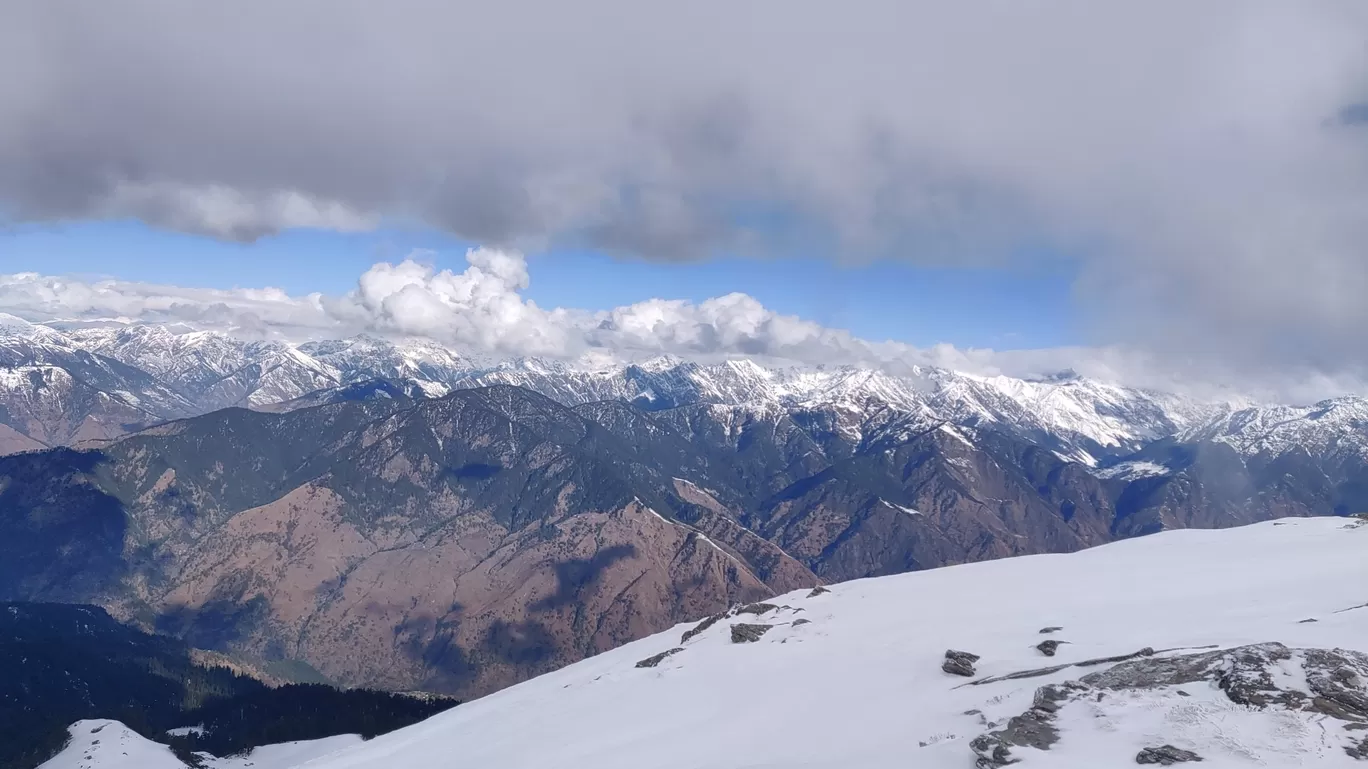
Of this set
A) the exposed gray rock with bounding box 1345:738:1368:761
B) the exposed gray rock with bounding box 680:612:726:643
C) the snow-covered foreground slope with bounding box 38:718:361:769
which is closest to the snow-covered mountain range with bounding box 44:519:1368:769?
the exposed gray rock with bounding box 1345:738:1368:761

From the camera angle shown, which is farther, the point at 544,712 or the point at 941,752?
the point at 544,712

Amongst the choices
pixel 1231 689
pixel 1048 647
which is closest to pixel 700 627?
pixel 1048 647

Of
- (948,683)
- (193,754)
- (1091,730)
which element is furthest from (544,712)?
(193,754)

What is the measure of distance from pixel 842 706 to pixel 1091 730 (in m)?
16.9

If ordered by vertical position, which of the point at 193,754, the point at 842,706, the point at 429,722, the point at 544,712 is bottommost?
the point at 193,754

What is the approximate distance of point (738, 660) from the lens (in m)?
65.5

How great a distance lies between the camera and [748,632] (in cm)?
7338

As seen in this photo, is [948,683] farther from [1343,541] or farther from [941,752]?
[1343,541]

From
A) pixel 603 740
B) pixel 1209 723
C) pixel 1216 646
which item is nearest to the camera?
pixel 1209 723

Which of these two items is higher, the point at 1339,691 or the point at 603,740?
the point at 1339,691

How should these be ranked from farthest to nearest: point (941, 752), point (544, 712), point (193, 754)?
1. point (193, 754)
2. point (544, 712)
3. point (941, 752)

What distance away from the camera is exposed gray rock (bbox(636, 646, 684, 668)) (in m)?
72.9

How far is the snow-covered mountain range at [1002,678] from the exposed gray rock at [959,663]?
0.51 ft

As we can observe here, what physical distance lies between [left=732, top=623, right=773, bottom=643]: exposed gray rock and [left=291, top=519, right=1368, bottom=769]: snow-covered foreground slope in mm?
1252
